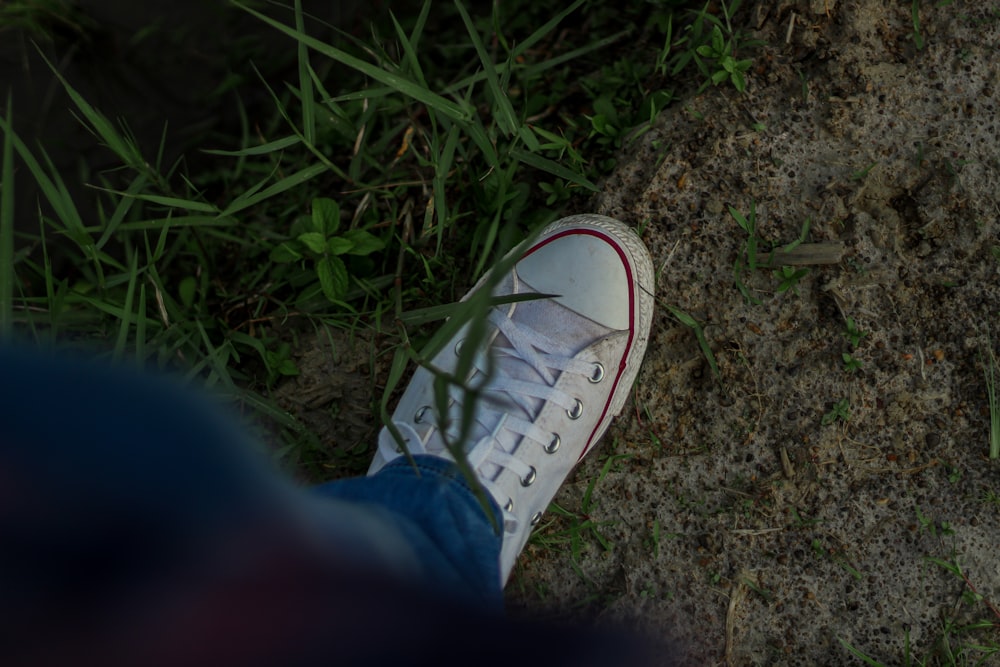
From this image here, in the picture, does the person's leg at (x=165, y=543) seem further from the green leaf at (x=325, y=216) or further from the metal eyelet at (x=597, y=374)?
the green leaf at (x=325, y=216)

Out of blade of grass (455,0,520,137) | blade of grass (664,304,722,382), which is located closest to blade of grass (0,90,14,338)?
blade of grass (455,0,520,137)

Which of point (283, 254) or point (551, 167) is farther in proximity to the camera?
point (283, 254)

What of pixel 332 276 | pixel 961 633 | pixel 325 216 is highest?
pixel 325 216

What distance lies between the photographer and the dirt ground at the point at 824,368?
1.48 meters

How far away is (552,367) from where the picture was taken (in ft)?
5.27

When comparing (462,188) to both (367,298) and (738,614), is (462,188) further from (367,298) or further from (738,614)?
(738,614)

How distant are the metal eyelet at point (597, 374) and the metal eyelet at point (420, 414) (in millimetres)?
385

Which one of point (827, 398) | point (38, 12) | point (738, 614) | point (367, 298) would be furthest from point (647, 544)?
point (38, 12)

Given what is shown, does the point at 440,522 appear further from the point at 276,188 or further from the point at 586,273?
the point at 276,188

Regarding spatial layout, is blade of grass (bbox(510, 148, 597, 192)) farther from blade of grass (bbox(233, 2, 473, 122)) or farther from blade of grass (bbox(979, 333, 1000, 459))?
blade of grass (bbox(979, 333, 1000, 459))

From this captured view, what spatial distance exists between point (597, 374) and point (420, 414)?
0.42 meters

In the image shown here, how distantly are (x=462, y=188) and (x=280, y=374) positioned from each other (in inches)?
26.0

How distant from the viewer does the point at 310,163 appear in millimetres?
1901

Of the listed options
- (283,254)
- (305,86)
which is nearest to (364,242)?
(283,254)
